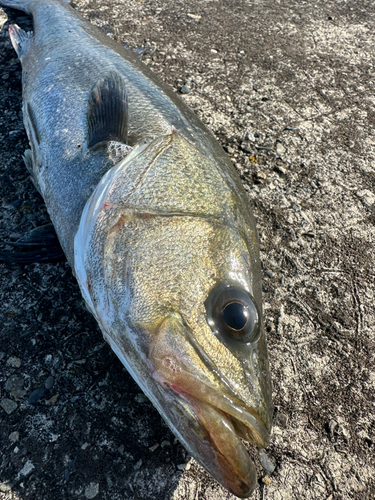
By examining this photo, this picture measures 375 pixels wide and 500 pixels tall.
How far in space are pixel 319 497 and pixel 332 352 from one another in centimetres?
76

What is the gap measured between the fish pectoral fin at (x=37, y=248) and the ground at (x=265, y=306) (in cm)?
6

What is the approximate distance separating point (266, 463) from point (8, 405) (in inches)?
51.5

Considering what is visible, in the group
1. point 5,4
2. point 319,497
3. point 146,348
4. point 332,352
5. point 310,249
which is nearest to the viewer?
point 146,348

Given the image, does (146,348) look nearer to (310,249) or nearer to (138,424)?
(138,424)

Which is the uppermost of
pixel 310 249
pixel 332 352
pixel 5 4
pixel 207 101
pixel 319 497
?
pixel 5 4

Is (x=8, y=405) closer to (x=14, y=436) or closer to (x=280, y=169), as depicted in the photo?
(x=14, y=436)

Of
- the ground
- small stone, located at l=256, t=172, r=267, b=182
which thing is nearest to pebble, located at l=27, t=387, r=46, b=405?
the ground

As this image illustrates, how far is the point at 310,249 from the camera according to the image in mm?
2783

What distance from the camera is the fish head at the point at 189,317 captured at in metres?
1.36

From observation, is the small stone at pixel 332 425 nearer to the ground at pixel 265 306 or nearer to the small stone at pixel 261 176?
the ground at pixel 265 306

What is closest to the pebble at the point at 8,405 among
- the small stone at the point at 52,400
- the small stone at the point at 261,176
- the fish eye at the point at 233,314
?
the small stone at the point at 52,400

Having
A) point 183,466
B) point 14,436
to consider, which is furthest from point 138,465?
point 14,436

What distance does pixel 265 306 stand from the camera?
8.16 feet

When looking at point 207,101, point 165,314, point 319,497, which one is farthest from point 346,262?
point 207,101
